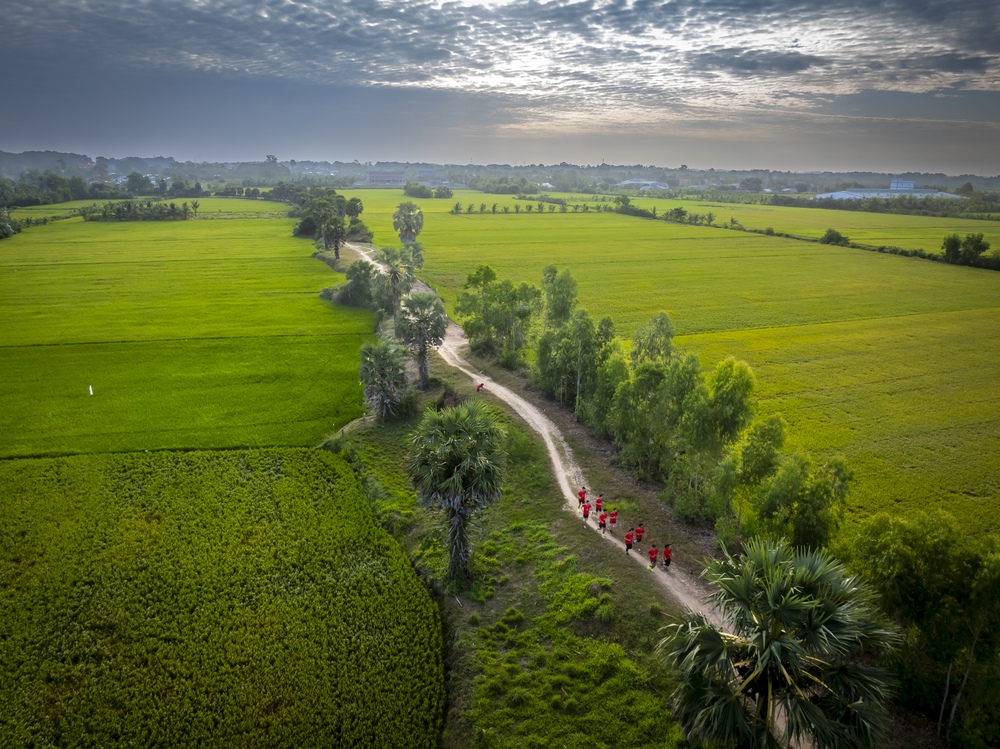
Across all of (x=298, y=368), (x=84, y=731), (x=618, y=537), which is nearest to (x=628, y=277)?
(x=298, y=368)

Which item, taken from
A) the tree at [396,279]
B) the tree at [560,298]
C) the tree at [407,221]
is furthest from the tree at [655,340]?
the tree at [407,221]

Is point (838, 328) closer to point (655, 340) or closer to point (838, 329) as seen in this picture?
point (838, 329)

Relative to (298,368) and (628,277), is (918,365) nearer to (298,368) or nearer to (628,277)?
(628,277)

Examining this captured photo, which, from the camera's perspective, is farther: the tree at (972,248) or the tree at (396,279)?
the tree at (972,248)

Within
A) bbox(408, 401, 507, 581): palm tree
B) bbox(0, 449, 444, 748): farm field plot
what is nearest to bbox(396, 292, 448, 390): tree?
bbox(0, 449, 444, 748): farm field plot

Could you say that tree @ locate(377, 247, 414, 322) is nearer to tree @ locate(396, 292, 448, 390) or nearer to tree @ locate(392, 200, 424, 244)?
tree @ locate(396, 292, 448, 390)

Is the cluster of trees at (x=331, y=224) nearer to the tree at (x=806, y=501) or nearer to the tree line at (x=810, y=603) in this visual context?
the tree line at (x=810, y=603)
